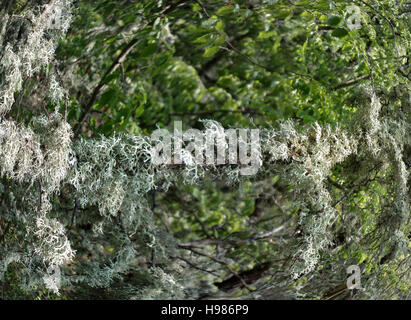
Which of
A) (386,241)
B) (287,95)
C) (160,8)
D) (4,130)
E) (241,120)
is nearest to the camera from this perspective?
(4,130)

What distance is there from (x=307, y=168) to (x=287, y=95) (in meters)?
1.15

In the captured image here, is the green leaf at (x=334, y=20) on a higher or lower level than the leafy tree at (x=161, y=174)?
higher

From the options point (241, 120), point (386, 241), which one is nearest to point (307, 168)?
point (386, 241)

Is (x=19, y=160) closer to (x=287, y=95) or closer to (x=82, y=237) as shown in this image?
(x=82, y=237)

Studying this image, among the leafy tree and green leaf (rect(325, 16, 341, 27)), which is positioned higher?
green leaf (rect(325, 16, 341, 27))

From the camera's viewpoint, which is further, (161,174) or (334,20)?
(334,20)

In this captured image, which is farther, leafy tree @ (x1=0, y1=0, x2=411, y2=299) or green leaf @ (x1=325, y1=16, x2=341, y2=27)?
green leaf @ (x1=325, y1=16, x2=341, y2=27)

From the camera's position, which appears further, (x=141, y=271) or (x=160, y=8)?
(x=160, y=8)

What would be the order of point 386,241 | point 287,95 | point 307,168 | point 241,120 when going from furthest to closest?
point 241,120 → point 287,95 → point 386,241 → point 307,168

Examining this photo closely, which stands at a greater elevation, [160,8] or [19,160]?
[19,160]

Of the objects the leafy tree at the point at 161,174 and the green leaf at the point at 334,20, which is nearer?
the leafy tree at the point at 161,174

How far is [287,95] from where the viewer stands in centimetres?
192
